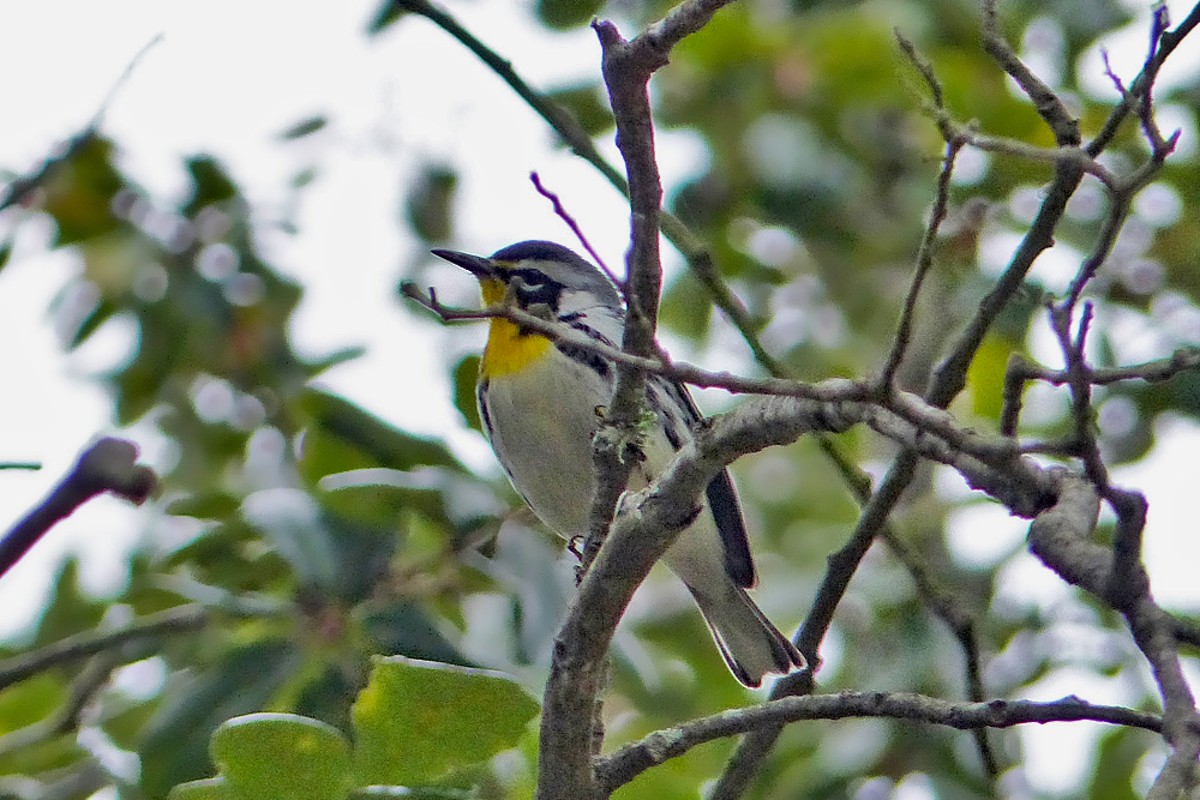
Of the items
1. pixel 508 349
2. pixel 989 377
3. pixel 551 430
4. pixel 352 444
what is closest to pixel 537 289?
pixel 508 349

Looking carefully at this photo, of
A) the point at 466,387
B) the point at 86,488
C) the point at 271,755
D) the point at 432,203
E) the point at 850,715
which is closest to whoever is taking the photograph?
the point at 86,488

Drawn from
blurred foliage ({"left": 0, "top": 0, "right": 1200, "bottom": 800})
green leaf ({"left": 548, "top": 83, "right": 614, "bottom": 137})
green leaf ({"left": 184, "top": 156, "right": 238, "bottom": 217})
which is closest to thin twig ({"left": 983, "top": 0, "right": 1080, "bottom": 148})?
blurred foliage ({"left": 0, "top": 0, "right": 1200, "bottom": 800})

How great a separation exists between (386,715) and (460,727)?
0.08 m

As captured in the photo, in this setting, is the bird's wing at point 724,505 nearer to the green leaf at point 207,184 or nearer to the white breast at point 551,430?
the white breast at point 551,430

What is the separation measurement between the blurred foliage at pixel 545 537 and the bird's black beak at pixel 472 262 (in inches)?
19.3

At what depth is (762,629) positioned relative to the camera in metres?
3.63

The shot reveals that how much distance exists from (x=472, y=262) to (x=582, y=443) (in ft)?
2.26

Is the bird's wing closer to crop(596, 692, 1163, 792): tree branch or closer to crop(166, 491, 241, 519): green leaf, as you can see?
crop(166, 491, 241, 519): green leaf

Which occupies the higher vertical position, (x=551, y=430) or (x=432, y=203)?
(x=432, y=203)

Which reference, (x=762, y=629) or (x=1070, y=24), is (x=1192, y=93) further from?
(x=762, y=629)

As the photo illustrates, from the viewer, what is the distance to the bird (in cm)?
337

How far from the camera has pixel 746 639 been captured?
11.9ft

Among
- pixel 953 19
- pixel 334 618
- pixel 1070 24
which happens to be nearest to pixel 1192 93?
pixel 1070 24

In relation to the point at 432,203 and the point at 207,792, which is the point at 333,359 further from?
the point at 207,792
